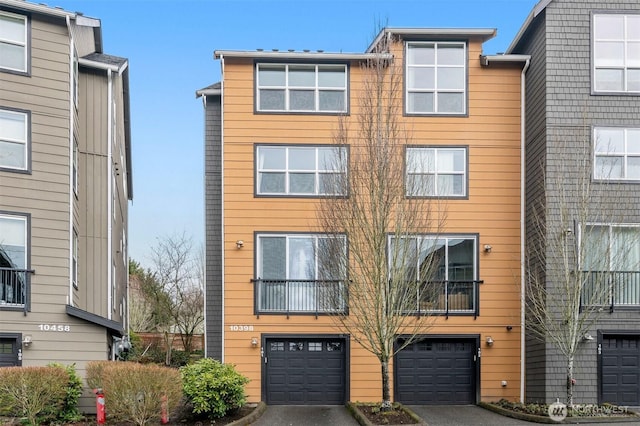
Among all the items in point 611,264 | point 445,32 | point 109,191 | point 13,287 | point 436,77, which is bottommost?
point 13,287

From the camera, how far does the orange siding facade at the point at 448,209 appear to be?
17.4 meters

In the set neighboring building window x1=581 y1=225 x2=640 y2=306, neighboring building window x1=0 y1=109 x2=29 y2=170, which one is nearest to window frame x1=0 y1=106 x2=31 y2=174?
neighboring building window x1=0 y1=109 x2=29 y2=170

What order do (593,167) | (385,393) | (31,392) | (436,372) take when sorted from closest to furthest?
(31,392), (385,393), (593,167), (436,372)

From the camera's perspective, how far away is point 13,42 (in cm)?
1535

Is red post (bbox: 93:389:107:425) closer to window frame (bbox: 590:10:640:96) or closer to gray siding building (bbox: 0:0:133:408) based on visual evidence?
gray siding building (bbox: 0:0:133:408)

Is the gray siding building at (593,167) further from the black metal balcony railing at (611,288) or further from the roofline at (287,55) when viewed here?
the roofline at (287,55)

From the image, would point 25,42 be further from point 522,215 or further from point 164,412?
point 522,215

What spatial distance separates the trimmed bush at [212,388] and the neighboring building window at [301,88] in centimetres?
678

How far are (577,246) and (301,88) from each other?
7694 mm

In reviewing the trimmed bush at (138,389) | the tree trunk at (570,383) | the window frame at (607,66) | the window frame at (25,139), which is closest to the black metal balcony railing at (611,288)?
the tree trunk at (570,383)

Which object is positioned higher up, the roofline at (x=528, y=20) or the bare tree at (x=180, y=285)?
the roofline at (x=528, y=20)

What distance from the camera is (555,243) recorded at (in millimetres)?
16438

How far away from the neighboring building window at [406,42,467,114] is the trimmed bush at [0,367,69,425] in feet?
34.4

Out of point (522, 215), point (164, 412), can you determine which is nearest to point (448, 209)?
point (522, 215)
